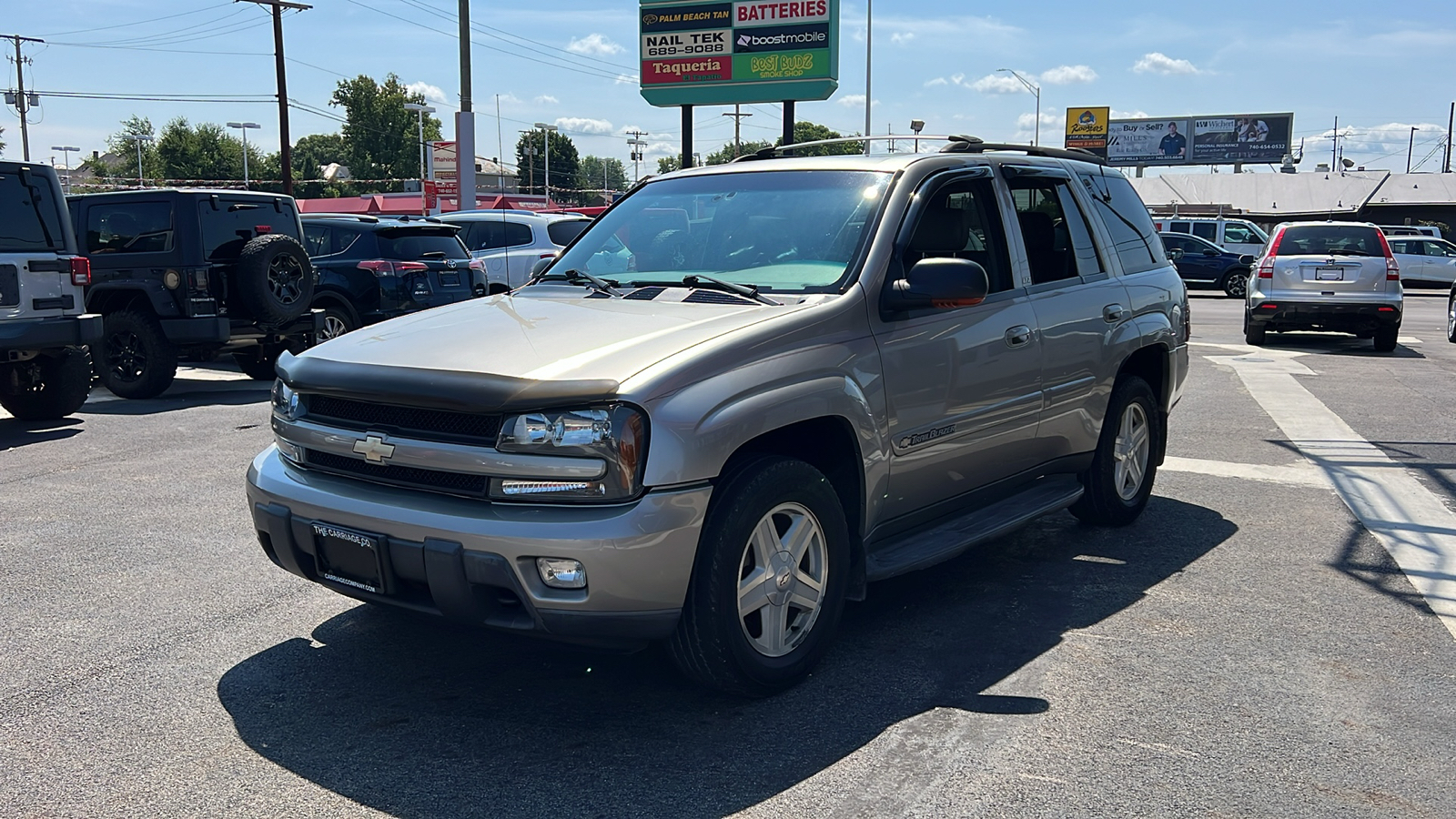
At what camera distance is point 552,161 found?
143 metres

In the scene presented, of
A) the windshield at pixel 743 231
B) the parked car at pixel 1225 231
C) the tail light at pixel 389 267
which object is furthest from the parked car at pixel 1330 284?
the parked car at pixel 1225 231

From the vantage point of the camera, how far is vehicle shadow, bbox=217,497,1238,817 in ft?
10.9

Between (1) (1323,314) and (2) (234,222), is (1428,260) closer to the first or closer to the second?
(1) (1323,314)

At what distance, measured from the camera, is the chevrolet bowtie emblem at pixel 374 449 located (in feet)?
12.2

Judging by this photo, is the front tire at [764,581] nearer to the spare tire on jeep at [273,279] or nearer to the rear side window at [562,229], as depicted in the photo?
the spare tire on jeep at [273,279]

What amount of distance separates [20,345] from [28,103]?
7125cm

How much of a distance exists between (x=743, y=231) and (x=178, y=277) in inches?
330

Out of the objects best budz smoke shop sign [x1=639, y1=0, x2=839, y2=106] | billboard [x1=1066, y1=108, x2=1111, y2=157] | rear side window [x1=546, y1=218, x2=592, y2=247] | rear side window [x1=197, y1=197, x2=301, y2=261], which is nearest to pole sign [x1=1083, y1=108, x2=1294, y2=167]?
billboard [x1=1066, y1=108, x2=1111, y2=157]

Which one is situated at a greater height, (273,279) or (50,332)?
(273,279)

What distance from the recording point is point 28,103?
68875 millimetres

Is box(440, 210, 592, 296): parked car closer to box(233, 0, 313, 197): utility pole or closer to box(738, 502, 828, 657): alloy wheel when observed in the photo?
box(738, 502, 828, 657): alloy wheel

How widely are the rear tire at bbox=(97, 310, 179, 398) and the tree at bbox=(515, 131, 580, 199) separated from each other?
124 meters

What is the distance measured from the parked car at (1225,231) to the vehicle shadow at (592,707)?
2950cm

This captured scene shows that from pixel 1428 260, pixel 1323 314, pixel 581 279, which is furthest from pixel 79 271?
pixel 1428 260
